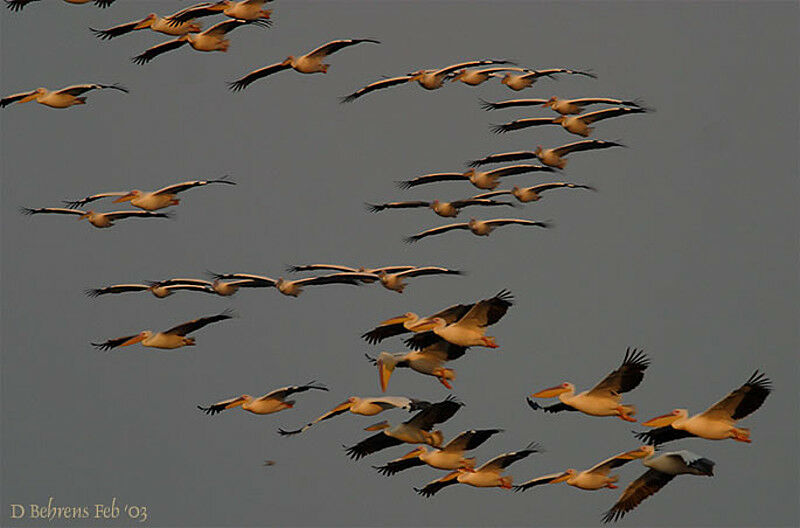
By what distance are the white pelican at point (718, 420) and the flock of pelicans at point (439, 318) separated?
25mm

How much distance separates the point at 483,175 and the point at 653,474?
9344 millimetres

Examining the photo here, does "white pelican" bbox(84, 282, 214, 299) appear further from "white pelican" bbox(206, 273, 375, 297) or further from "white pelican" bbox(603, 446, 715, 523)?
"white pelican" bbox(603, 446, 715, 523)

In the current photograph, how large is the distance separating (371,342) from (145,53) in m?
8.00

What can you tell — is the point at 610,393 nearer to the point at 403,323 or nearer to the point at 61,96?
the point at 403,323

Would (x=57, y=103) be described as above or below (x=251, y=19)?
below

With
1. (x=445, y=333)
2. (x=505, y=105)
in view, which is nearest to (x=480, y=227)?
(x=505, y=105)

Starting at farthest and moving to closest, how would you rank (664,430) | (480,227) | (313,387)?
(480,227)
(313,387)
(664,430)

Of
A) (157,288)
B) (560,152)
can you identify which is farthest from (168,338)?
(560,152)

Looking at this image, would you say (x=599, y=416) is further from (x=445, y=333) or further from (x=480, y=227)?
(x=480, y=227)

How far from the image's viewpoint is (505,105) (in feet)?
162

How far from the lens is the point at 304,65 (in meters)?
47.6

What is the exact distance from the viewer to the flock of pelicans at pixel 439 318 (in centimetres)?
4191

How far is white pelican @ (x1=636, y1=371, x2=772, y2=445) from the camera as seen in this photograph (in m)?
39.3

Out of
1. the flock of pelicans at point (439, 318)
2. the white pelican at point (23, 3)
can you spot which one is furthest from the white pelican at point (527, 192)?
the white pelican at point (23, 3)
